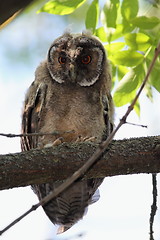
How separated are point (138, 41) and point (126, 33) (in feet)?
0.40

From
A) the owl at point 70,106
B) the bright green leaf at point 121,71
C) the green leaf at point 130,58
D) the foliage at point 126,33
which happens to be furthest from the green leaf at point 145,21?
the owl at point 70,106

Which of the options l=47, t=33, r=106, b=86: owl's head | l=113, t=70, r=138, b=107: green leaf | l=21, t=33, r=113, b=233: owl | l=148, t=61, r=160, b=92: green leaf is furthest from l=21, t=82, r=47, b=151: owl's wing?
l=148, t=61, r=160, b=92: green leaf

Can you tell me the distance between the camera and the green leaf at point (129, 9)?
2.93 metres

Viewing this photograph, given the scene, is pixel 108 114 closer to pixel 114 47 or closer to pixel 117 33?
pixel 114 47

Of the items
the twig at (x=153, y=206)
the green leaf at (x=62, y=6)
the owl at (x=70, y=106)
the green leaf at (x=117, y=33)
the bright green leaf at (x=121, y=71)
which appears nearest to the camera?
the twig at (x=153, y=206)

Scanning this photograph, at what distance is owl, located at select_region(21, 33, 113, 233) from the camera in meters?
3.76

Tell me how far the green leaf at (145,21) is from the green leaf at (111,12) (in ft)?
0.46

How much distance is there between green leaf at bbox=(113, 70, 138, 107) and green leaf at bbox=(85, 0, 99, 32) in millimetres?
462

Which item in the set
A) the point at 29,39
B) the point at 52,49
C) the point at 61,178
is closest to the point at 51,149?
the point at 61,178

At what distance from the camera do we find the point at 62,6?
9.87 feet

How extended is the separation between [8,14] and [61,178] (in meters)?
1.62

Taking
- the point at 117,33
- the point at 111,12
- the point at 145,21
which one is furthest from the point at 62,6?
the point at 145,21

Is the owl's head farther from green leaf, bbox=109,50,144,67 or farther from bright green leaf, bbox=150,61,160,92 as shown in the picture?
bright green leaf, bbox=150,61,160,92

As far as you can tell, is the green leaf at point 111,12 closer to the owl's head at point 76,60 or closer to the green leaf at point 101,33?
the green leaf at point 101,33
